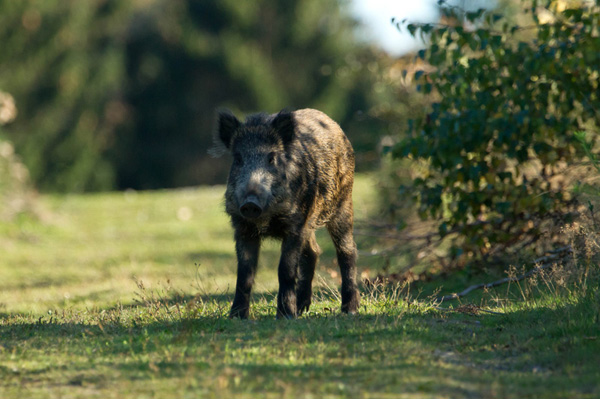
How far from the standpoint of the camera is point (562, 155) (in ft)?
33.4

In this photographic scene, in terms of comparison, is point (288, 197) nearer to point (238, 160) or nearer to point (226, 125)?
point (238, 160)

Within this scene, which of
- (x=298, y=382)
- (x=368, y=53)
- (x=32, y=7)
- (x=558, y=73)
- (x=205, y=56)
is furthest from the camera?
(x=205, y=56)

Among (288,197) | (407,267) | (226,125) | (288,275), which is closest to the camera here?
(288,275)

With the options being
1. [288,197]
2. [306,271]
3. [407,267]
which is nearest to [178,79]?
[407,267]

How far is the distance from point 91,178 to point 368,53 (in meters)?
20.1

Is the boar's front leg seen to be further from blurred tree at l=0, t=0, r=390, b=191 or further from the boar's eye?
blurred tree at l=0, t=0, r=390, b=191

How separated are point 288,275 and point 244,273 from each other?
1.38 ft

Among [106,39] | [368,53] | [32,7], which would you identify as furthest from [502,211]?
[106,39]

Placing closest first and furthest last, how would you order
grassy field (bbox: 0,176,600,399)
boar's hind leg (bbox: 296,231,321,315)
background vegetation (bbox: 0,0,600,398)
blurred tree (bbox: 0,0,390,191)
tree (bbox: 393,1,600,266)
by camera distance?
grassy field (bbox: 0,176,600,399)
background vegetation (bbox: 0,0,600,398)
boar's hind leg (bbox: 296,231,321,315)
tree (bbox: 393,1,600,266)
blurred tree (bbox: 0,0,390,191)

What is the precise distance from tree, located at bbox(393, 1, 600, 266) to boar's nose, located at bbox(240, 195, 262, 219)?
3328mm

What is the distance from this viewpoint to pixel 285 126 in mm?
7789

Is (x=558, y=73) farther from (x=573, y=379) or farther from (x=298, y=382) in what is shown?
(x=298, y=382)

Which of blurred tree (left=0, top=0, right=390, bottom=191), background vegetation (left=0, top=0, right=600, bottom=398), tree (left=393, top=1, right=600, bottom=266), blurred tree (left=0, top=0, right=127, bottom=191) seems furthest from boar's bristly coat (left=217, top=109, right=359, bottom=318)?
blurred tree (left=0, top=0, right=390, bottom=191)

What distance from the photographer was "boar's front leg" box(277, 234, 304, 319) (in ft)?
24.3
